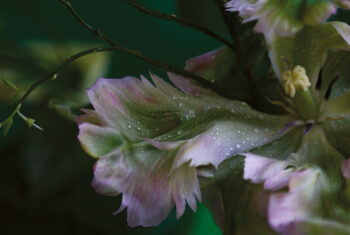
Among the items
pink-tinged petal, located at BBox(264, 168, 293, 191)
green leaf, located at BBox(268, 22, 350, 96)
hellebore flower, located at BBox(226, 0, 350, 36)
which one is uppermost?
hellebore flower, located at BBox(226, 0, 350, 36)

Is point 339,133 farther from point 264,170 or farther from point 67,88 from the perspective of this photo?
point 67,88

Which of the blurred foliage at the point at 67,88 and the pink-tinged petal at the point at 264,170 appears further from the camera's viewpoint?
the blurred foliage at the point at 67,88

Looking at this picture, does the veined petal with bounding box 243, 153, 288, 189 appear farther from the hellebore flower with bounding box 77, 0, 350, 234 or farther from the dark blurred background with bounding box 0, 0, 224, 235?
the dark blurred background with bounding box 0, 0, 224, 235

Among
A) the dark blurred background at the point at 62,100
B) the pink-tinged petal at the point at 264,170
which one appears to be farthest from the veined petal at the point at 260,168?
the dark blurred background at the point at 62,100

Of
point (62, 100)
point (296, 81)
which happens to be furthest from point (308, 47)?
point (62, 100)

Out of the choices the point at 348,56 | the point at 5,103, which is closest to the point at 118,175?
the point at 348,56

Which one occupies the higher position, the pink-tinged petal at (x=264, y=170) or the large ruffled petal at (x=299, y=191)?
the pink-tinged petal at (x=264, y=170)

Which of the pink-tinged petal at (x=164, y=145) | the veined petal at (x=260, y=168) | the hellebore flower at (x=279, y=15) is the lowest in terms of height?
the veined petal at (x=260, y=168)

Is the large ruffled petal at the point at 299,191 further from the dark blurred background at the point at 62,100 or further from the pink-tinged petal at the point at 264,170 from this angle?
the dark blurred background at the point at 62,100

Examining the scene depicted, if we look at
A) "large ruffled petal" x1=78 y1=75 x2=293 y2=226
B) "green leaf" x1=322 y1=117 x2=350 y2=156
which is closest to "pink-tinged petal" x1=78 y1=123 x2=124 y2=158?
"large ruffled petal" x1=78 y1=75 x2=293 y2=226
